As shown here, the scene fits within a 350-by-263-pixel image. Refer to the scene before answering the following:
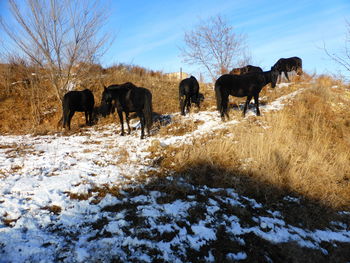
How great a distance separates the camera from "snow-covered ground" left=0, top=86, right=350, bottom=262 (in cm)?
229

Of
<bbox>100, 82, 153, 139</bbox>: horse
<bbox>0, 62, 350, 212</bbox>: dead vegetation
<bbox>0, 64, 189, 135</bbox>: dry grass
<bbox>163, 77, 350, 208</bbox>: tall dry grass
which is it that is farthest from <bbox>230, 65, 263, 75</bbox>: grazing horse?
<bbox>100, 82, 153, 139</bbox>: horse

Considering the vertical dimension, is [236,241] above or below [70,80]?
below

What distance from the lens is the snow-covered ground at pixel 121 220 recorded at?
2.29 meters

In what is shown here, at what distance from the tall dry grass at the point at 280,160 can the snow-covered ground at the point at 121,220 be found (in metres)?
0.45

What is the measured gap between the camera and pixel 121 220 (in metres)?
2.75

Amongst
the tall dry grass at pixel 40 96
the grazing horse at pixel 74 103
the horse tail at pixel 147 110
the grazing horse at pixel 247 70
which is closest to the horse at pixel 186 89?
the tall dry grass at pixel 40 96

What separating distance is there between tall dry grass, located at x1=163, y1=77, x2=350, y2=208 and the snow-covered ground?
45 cm

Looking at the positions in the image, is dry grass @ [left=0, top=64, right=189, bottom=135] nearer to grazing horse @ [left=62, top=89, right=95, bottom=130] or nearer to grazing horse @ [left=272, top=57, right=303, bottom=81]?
grazing horse @ [left=62, top=89, right=95, bottom=130]

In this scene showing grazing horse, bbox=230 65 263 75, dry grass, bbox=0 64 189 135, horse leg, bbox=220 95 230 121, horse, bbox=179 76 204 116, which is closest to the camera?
horse leg, bbox=220 95 230 121

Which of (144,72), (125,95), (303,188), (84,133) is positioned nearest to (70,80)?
(84,133)

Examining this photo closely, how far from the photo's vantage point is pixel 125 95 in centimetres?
706

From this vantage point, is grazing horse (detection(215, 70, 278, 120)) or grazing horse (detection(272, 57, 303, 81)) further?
grazing horse (detection(272, 57, 303, 81))

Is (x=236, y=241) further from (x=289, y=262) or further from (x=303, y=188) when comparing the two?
(x=303, y=188)

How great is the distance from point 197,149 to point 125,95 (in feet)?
11.1
